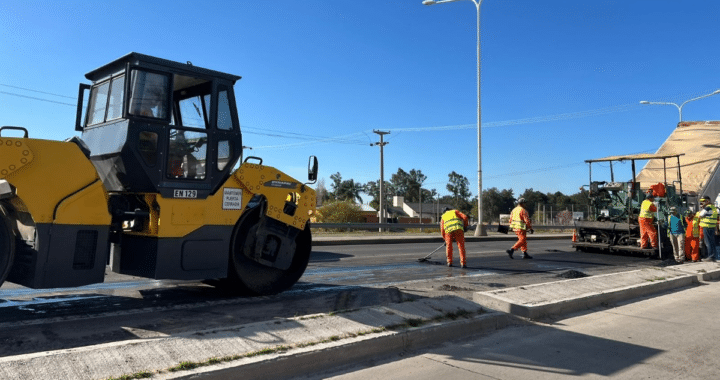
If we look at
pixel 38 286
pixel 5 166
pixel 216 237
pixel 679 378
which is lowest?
pixel 679 378

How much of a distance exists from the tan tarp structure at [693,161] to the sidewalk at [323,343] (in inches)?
422

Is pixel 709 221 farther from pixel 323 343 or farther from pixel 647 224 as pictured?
pixel 323 343

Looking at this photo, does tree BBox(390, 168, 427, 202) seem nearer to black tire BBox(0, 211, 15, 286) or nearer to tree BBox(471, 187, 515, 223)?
tree BBox(471, 187, 515, 223)

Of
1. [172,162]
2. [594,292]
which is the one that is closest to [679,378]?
[594,292]

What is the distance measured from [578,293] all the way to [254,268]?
15.3ft

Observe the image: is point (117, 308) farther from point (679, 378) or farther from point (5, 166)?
point (679, 378)

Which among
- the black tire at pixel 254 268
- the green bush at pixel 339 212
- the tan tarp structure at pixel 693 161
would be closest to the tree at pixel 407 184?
the green bush at pixel 339 212

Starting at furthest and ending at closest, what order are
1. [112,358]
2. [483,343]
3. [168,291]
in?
[168,291] < [483,343] < [112,358]

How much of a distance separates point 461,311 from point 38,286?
4336 mm

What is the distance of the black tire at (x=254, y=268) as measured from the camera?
6754 millimetres

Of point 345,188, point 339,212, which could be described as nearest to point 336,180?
point 345,188

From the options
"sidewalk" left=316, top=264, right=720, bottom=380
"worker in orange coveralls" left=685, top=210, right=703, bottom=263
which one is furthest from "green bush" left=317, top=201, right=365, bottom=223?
"sidewalk" left=316, top=264, right=720, bottom=380

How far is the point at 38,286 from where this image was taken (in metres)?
5.07

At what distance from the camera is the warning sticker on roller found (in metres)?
6.50
